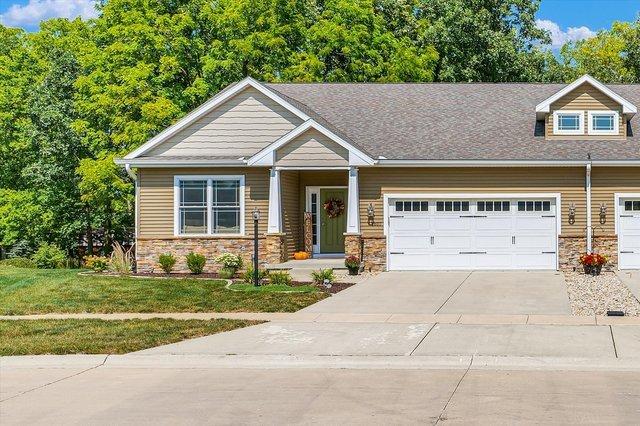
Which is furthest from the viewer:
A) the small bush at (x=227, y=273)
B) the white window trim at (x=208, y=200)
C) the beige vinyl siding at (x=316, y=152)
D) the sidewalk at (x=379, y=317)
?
the white window trim at (x=208, y=200)

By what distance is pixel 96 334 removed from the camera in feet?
52.2

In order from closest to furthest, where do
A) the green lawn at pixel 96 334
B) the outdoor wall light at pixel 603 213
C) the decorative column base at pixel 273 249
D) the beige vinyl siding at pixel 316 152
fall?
1. the green lawn at pixel 96 334
2. the beige vinyl siding at pixel 316 152
3. the decorative column base at pixel 273 249
4. the outdoor wall light at pixel 603 213

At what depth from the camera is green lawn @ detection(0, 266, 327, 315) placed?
1973 centimetres

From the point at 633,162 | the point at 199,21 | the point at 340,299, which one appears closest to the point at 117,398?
the point at 340,299

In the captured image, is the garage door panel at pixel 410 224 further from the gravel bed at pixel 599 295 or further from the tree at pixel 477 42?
the tree at pixel 477 42

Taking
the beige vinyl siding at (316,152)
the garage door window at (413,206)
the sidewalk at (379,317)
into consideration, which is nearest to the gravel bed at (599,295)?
the sidewalk at (379,317)

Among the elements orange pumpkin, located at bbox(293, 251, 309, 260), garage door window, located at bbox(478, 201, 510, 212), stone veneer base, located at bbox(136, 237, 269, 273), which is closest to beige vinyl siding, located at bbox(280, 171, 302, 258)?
orange pumpkin, located at bbox(293, 251, 309, 260)

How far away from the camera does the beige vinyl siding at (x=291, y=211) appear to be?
2983 centimetres

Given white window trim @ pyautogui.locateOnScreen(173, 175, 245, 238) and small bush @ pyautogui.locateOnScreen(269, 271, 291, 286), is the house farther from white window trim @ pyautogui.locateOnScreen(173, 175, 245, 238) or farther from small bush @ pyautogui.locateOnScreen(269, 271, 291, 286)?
small bush @ pyautogui.locateOnScreen(269, 271, 291, 286)

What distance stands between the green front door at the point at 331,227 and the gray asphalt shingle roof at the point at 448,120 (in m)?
2.31

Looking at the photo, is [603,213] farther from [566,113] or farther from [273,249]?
[273,249]

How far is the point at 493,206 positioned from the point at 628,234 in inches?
173

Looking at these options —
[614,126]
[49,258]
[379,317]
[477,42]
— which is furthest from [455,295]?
[477,42]

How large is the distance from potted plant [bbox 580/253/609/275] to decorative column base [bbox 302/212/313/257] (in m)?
Result: 9.12
